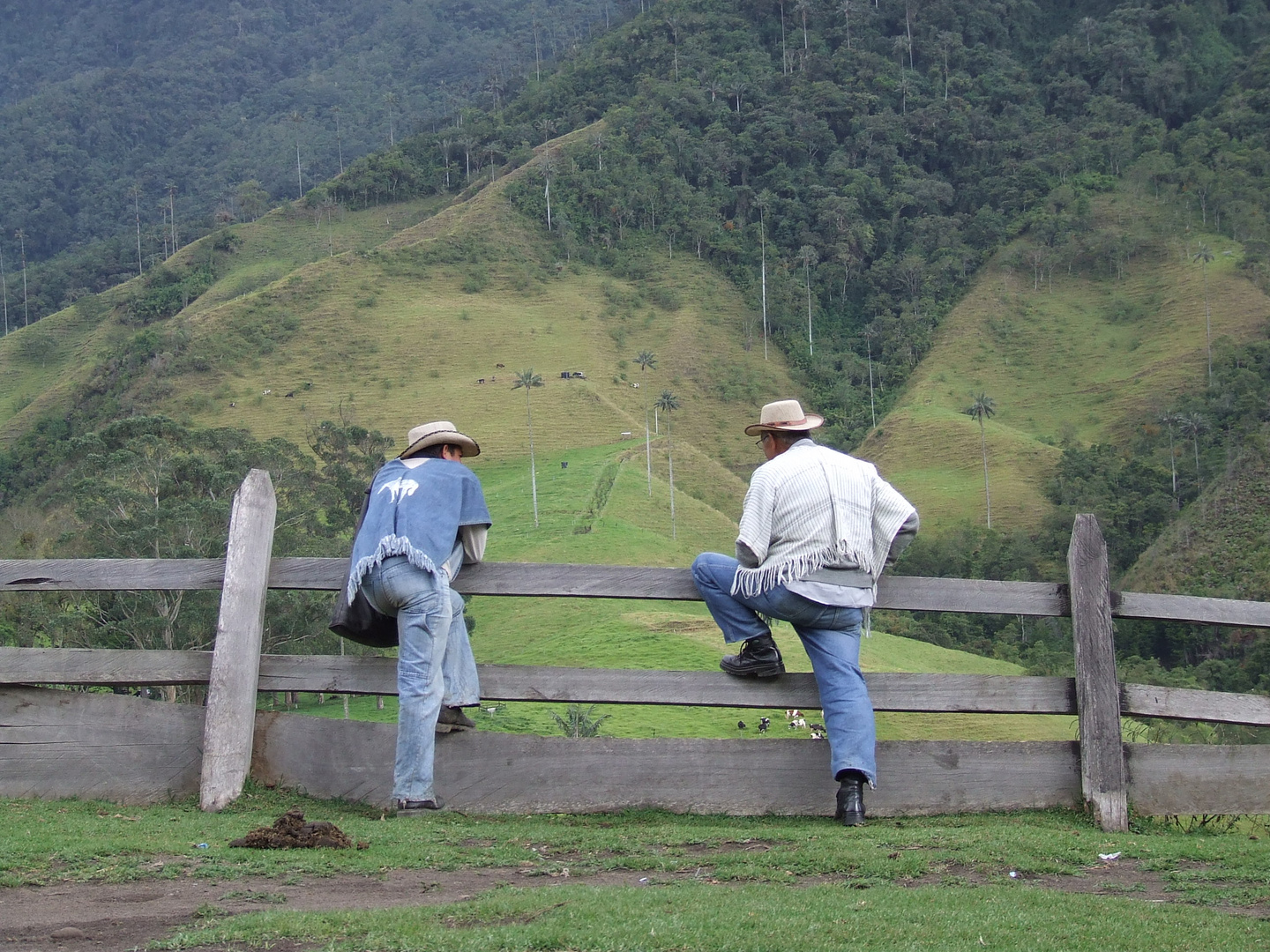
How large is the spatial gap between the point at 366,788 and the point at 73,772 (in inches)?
56.0

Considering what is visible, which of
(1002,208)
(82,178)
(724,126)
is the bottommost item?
(1002,208)

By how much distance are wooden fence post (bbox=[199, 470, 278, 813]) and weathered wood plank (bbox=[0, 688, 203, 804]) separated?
Answer: 0.22m

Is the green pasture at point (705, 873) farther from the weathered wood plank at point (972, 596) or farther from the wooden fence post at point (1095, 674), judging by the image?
the weathered wood plank at point (972, 596)

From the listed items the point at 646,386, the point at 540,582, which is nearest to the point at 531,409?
the point at 646,386

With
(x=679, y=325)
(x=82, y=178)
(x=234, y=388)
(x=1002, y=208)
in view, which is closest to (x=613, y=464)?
(x=234, y=388)

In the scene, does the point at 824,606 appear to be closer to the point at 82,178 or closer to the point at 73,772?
the point at 73,772

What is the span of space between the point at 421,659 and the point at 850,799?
207cm

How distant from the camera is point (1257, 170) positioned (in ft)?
413

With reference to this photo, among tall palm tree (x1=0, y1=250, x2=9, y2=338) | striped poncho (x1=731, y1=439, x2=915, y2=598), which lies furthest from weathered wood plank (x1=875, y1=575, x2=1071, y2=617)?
tall palm tree (x1=0, y1=250, x2=9, y2=338)

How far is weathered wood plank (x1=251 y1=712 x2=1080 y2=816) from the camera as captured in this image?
22.1ft

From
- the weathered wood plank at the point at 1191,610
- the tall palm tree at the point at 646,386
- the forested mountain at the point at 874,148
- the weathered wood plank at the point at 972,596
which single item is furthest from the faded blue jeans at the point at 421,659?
the forested mountain at the point at 874,148

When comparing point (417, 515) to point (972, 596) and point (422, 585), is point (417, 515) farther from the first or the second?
point (972, 596)

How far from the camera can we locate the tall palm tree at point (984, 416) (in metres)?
88.4

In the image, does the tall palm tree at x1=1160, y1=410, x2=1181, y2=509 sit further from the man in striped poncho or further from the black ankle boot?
the black ankle boot
